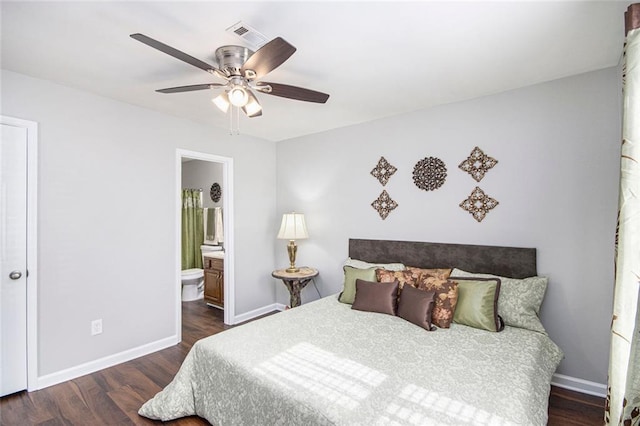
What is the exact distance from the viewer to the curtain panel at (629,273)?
130cm

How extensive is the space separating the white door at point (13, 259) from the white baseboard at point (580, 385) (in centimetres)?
432

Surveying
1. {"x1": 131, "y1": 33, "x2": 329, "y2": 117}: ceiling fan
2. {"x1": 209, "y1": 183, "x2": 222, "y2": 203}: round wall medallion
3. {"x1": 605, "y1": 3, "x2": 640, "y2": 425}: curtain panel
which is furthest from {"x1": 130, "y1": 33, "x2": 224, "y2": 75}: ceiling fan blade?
{"x1": 209, "y1": 183, "x2": 222, "y2": 203}: round wall medallion

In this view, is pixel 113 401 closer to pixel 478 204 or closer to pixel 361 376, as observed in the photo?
pixel 361 376

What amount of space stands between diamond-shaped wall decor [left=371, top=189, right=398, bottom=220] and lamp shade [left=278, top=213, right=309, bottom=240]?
3.22 feet

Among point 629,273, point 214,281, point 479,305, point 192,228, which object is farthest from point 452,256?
point 192,228

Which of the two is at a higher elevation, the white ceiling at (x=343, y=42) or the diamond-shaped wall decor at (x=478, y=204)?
the white ceiling at (x=343, y=42)

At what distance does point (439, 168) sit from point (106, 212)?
3.26 m

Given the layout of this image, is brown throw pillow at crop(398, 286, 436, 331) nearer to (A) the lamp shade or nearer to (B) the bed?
(B) the bed

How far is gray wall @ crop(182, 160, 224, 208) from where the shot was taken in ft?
18.3

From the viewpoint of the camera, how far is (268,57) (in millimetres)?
1669

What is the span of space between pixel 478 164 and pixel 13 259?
13.2 feet

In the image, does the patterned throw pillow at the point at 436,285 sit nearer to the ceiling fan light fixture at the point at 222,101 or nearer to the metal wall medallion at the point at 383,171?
the metal wall medallion at the point at 383,171

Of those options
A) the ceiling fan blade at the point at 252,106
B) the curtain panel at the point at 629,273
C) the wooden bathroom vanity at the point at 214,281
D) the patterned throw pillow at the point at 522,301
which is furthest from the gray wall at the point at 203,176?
the curtain panel at the point at 629,273

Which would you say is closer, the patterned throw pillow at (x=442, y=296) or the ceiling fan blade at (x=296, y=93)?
the ceiling fan blade at (x=296, y=93)
